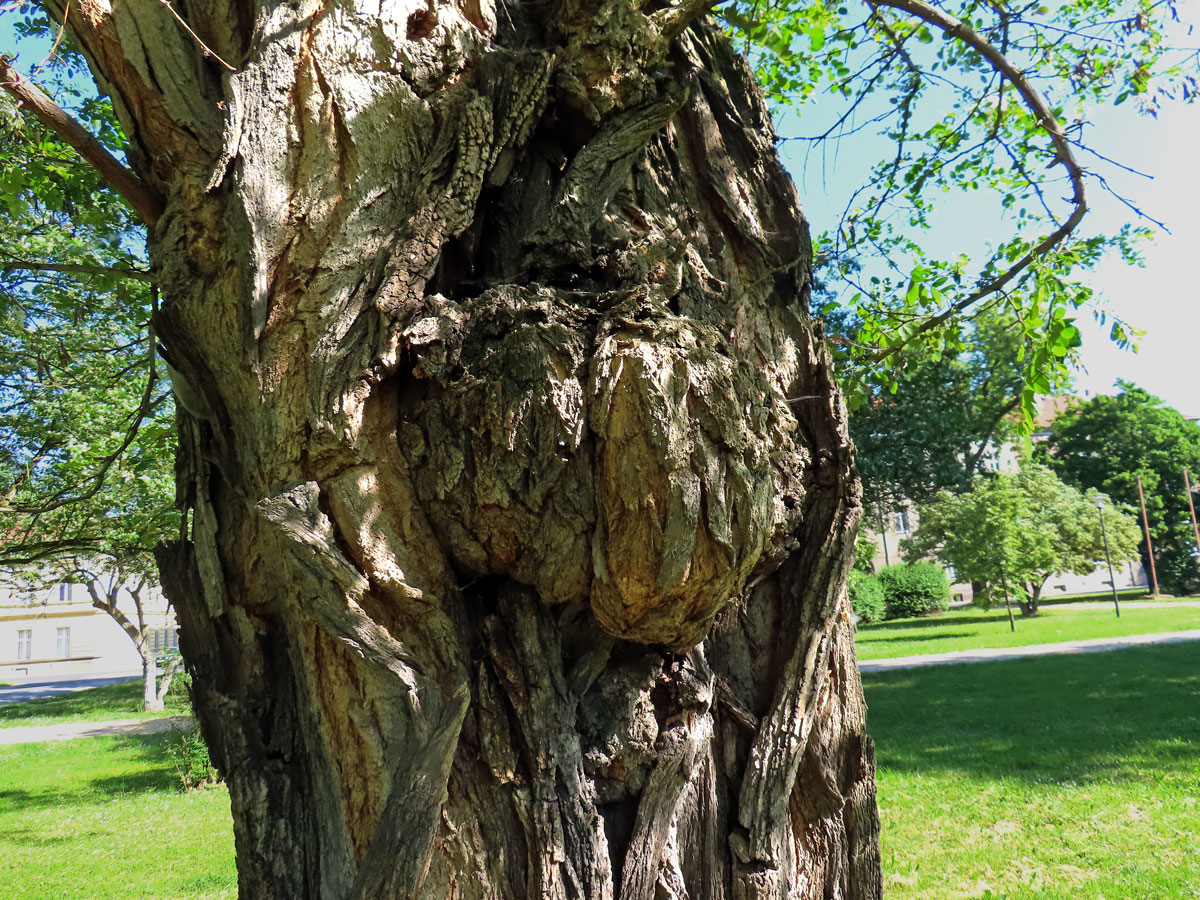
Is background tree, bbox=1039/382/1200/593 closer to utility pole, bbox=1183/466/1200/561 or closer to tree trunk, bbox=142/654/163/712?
utility pole, bbox=1183/466/1200/561

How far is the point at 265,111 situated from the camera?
2104 mm

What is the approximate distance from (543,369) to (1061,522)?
3219 cm

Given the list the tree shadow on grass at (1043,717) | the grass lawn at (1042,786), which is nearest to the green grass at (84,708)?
the tree shadow on grass at (1043,717)

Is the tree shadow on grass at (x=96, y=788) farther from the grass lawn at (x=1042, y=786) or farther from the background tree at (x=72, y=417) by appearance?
the grass lawn at (x=1042, y=786)

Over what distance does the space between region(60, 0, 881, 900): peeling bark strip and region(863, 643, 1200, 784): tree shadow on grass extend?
657 cm

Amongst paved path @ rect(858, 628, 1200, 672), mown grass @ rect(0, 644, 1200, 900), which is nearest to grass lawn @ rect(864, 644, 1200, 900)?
mown grass @ rect(0, 644, 1200, 900)

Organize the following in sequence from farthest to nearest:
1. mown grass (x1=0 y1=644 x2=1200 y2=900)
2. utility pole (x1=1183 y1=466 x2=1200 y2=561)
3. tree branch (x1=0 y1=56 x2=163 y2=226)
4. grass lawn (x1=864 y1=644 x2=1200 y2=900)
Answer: utility pole (x1=1183 y1=466 x2=1200 y2=561) < mown grass (x1=0 y1=644 x2=1200 y2=900) < grass lawn (x1=864 y1=644 x2=1200 y2=900) < tree branch (x1=0 y1=56 x2=163 y2=226)

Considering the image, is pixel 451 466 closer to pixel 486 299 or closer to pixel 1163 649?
pixel 486 299

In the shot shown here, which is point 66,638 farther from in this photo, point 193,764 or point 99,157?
point 99,157

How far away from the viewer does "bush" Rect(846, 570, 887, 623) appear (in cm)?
2602

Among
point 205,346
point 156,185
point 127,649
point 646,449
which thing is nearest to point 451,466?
point 646,449

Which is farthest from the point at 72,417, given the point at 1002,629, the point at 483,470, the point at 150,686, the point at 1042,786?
the point at 1002,629

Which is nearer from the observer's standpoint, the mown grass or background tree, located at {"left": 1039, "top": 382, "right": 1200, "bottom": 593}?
the mown grass

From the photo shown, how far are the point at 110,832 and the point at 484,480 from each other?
8.90 m
